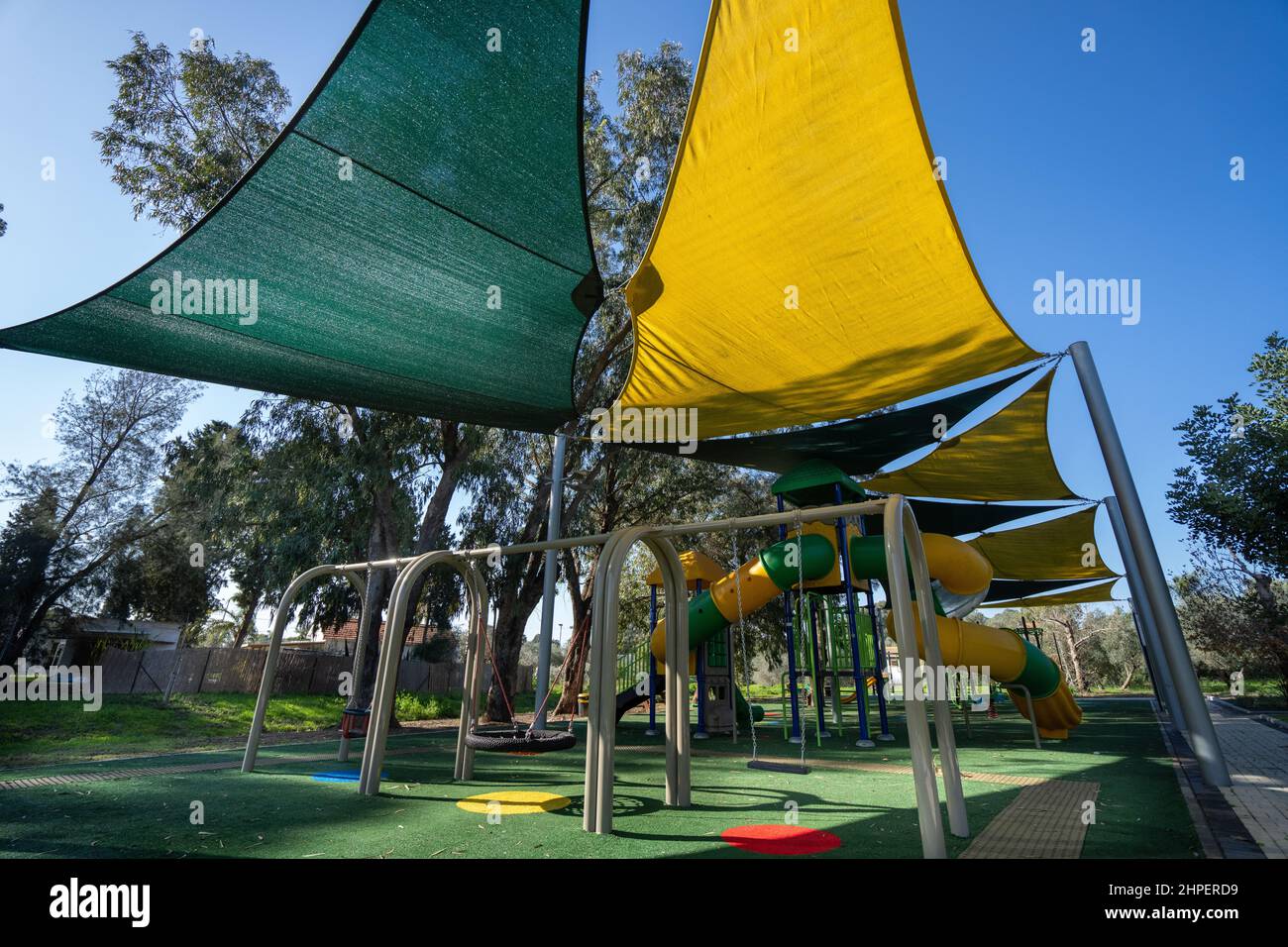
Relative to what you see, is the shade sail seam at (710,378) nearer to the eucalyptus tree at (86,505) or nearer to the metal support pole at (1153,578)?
the metal support pole at (1153,578)

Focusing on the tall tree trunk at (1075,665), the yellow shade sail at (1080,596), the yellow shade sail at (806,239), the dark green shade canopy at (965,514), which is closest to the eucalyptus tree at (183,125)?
the yellow shade sail at (806,239)

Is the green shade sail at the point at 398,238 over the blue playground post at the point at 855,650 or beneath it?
over

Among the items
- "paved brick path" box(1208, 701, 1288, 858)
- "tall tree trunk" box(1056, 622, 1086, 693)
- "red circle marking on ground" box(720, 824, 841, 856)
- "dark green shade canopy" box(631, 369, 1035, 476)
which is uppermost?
"dark green shade canopy" box(631, 369, 1035, 476)

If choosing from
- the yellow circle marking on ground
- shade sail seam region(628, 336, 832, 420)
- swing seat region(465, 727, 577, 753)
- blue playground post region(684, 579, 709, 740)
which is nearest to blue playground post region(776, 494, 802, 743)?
blue playground post region(684, 579, 709, 740)

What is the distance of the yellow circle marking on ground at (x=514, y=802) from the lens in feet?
14.8

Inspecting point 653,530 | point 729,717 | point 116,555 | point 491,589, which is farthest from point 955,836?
point 116,555

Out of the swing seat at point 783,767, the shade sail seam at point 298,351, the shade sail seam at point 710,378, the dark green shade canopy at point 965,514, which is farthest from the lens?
the dark green shade canopy at point 965,514

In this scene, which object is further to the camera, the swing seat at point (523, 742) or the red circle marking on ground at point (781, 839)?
the swing seat at point (523, 742)

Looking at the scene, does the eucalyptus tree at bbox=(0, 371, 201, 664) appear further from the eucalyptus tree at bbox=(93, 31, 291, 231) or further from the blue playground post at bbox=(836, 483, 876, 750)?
the blue playground post at bbox=(836, 483, 876, 750)

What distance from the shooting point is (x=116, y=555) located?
20.2m

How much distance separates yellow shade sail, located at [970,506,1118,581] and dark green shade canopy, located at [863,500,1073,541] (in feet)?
1.55

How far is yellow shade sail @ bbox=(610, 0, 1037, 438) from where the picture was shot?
3.90m

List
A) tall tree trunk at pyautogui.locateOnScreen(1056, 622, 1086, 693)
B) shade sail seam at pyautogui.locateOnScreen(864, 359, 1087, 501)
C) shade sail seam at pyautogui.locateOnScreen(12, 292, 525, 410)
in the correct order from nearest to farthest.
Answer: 1. shade sail seam at pyautogui.locateOnScreen(12, 292, 525, 410)
2. shade sail seam at pyautogui.locateOnScreen(864, 359, 1087, 501)
3. tall tree trunk at pyautogui.locateOnScreen(1056, 622, 1086, 693)

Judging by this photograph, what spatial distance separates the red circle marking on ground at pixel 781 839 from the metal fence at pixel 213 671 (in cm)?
1410
